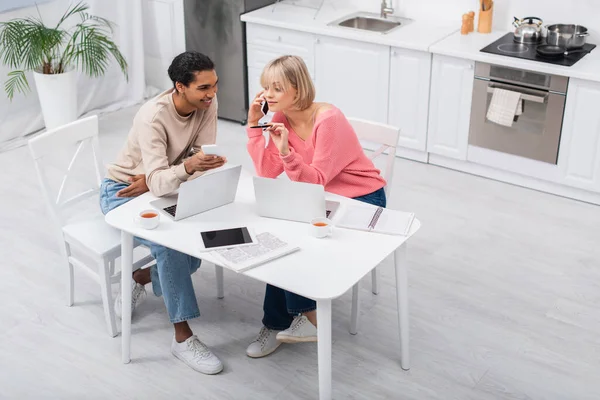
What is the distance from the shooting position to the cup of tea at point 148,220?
2.96 metres

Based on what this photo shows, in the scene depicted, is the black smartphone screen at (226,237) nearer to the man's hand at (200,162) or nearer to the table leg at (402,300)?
the man's hand at (200,162)

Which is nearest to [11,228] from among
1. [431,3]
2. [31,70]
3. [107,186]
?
[107,186]

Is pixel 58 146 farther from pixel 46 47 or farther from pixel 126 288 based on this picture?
pixel 46 47

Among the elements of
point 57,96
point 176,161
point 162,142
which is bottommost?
point 57,96

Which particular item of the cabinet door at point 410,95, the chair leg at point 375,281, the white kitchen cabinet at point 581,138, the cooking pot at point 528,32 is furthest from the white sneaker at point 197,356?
the cooking pot at point 528,32

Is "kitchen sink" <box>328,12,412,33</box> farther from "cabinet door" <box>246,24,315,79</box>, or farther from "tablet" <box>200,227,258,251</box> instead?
"tablet" <box>200,227,258,251</box>

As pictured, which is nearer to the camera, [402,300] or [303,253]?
[303,253]

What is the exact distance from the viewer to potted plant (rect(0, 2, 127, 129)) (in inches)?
206

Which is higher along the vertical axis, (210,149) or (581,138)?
(210,149)

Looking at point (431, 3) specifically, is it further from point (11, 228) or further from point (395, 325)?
point (11, 228)

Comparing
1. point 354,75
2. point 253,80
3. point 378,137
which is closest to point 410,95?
point 354,75

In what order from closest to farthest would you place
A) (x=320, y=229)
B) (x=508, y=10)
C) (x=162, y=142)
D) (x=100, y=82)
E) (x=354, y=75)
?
(x=320, y=229)
(x=162, y=142)
(x=508, y=10)
(x=354, y=75)
(x=100, y=82)

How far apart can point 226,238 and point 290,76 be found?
2.30 feet

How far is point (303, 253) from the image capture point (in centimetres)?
283
